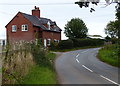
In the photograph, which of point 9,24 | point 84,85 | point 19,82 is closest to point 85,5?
point 84,85

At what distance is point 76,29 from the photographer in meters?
97.6

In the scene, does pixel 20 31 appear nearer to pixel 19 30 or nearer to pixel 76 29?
pixel 19 30

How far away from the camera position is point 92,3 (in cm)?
2255

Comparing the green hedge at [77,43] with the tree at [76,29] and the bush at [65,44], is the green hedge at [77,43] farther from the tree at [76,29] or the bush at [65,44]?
the tree at [76,29]

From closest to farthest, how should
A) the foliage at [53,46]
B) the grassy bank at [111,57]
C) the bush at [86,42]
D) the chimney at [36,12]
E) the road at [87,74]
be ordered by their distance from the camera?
the road at [87,74], the grassy bank at [111,57], the foliage at [53,46], the chimney at [36,12], the bush at [86,42]

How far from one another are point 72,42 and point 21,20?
13.1 metres

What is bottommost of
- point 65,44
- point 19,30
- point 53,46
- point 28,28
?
point 53,46

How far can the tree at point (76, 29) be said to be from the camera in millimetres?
95625

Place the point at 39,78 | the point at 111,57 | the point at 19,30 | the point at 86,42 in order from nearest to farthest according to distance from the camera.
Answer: the point at 39,78 < the point at 111,57 < the point at 19,30 < the point at 86,42

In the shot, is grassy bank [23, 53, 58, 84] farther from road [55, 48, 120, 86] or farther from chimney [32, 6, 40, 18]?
chimney [32, 6, 40, 18]

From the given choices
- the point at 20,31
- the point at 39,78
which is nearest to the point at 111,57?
the point at 39,78

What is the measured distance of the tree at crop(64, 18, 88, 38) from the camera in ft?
314

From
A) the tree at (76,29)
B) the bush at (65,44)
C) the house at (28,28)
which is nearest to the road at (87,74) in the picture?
the house at (28,28)

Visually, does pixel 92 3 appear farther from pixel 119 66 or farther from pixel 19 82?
pixel 19 82
